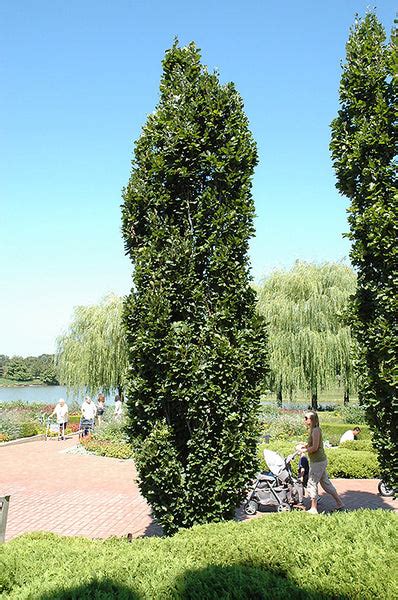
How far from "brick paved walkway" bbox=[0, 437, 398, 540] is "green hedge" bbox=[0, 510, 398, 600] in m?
3.51

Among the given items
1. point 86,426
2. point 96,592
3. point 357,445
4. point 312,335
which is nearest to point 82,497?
point 96,592

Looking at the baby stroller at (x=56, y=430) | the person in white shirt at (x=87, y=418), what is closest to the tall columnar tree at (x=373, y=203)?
the person in white shirt at (x=87, y=418)

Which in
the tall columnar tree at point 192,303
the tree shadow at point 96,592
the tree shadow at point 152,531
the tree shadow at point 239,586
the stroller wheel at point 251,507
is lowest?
the tree shadow at point 152,531

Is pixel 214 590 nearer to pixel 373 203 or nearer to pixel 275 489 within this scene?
pixel 373 203

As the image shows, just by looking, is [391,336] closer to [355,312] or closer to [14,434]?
[355,312]

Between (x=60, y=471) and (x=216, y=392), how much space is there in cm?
914

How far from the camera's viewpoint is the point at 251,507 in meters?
8.95

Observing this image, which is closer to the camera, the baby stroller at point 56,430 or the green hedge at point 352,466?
the green hedge at point 352,466

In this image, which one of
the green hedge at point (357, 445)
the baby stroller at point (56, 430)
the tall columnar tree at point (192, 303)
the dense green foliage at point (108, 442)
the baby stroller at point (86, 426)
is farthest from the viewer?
the baby stroller at point (56, 430)

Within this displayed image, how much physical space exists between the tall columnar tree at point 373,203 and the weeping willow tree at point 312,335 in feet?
53.8

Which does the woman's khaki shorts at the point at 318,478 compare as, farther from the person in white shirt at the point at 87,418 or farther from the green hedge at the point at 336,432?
the person in white shirt at the point at 87,418

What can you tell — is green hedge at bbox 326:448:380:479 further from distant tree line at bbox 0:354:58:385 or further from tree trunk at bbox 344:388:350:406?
distant tree line at bbox 0:354:58:385

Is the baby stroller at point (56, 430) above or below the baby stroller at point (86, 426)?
below

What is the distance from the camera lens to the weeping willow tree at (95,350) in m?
27.1
